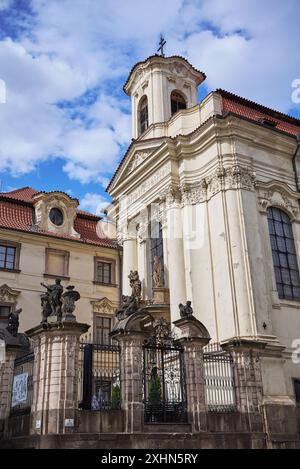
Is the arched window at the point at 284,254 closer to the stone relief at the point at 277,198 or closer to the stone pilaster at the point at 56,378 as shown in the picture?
the stone relief at the point at 277,198

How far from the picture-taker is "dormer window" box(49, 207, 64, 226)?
2748cm

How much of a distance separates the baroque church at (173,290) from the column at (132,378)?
3cm

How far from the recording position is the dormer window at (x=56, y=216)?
2748cm

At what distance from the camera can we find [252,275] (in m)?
18.2

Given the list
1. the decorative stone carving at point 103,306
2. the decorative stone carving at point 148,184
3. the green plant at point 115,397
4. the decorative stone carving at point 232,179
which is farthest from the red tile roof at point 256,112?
the green plant at point 115,397

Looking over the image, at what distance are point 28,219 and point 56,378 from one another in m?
15.9

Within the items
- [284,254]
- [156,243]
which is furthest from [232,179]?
[156,243]

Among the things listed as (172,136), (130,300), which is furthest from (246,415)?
(172,136)

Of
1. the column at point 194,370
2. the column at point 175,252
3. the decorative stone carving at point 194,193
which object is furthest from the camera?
the decorative stone carving at point 194,193

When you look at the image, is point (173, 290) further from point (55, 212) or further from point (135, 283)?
point (55, 212)

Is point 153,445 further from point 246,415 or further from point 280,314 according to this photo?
point 280,314

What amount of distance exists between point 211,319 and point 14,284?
10.3 metres

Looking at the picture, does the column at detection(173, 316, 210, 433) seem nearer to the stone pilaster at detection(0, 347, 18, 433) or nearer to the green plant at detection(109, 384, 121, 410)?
the green plant at detection(109, 384, 121, 410)

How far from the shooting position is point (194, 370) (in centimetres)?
1383
